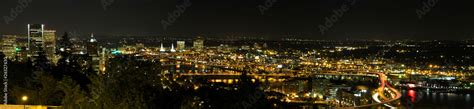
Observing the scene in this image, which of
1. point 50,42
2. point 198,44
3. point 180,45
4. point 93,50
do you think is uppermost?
point 198,44

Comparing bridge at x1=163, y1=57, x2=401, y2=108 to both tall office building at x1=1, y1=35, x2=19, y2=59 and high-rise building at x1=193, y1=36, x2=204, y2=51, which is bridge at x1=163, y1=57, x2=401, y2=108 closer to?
tall office building at x1=1, y1=35, x2=19, y2=59

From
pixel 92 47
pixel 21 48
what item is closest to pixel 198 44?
pixel 92 47

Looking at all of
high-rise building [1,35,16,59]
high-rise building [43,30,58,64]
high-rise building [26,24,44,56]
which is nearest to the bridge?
high-rise building [43,30,58,64]

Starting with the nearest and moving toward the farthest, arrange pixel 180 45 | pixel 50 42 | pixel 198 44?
1. pixel 50 42
2. pixel 180 45
3. pixel 198 44

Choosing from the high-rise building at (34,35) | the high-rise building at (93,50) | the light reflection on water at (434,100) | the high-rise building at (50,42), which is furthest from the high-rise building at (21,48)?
the light reflection on water at (434,100)

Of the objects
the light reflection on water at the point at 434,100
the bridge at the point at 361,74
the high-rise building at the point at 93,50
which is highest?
the high-rise building at the point at 93,50

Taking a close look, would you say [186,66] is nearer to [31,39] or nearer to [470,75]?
[31,39]

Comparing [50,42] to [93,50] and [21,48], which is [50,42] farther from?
[93,50]

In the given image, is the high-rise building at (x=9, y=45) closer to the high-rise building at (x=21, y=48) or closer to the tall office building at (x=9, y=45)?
the tall office building at (x=9, y=45)

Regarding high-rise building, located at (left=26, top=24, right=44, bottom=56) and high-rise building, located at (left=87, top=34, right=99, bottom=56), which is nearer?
high-rise building, located at (left=26, top=24, right=44, bottom=56)
